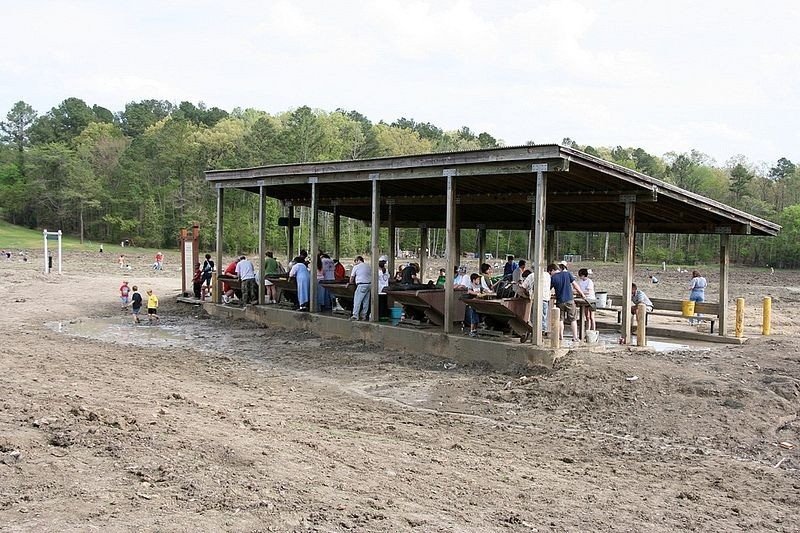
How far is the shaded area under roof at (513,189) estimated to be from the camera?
11.8 metres

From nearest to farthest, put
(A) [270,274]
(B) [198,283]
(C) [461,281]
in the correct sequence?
1. (C) [461,281]
2. (A) [270,274]
3. (B) [198,283]

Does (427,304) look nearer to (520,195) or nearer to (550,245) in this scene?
(520,195)

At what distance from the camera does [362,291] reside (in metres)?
15.2

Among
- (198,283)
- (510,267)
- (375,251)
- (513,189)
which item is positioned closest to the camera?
(375,251)

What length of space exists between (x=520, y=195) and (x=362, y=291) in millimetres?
3902

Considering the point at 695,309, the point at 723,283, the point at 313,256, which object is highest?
the point at 313,256

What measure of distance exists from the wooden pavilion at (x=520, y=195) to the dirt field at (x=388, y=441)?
2.17 m

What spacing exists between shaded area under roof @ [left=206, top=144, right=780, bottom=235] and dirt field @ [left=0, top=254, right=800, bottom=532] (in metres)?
2.95

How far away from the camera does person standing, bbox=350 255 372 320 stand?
596 inches

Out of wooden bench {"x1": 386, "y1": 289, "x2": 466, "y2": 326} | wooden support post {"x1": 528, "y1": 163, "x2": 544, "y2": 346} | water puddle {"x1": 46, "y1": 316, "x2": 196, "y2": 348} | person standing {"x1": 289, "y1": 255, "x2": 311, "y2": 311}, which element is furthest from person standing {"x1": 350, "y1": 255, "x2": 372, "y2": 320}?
wooden support post {"x1": 528, "y1": 163, "x2": 544, "y2": 346}

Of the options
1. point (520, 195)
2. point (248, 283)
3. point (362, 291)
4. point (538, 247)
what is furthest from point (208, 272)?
point (538, 247)

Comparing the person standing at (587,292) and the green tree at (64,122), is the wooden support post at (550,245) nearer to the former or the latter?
the person standing at (587,292)

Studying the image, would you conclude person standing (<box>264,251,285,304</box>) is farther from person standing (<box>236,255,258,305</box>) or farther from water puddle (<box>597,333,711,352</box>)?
water puddle (<box>597,333,711,352</box>)

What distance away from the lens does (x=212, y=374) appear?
11.3m
